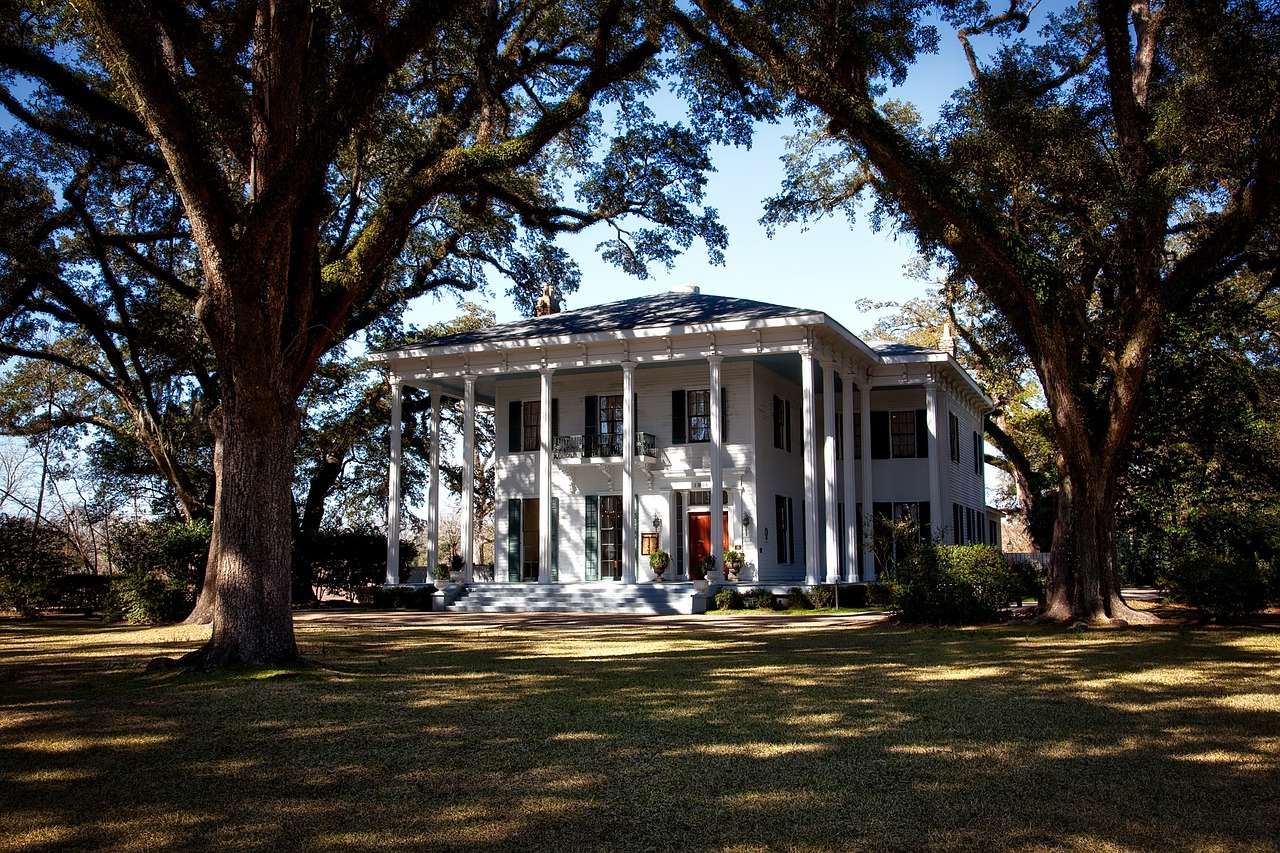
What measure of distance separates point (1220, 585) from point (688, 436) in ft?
44.0

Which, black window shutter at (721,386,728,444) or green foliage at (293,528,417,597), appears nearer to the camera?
black window shutter at (721,386,728,444)

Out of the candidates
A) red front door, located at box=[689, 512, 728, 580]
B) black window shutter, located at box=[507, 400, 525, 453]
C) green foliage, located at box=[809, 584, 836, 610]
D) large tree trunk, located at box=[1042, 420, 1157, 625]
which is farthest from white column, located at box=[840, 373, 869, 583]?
black window shutter, located at box=[507, 400, 525, 453]

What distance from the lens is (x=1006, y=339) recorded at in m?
20.1

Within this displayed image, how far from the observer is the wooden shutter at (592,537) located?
88.1ft

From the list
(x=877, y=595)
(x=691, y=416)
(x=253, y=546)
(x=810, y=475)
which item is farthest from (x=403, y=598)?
(x=253, y=546)

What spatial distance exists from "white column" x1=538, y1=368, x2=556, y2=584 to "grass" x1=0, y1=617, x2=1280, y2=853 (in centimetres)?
1278

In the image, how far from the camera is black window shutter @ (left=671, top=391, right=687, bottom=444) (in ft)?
86.7

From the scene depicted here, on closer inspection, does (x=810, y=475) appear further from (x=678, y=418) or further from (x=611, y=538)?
(x=611, y=538)

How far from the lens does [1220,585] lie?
1583cm

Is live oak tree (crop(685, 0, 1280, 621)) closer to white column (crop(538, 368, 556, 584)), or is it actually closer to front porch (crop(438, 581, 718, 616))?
front porch (crop(438, 581, 718, 616))

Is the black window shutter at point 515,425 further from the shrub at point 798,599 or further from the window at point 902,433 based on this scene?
the window at point 902,433

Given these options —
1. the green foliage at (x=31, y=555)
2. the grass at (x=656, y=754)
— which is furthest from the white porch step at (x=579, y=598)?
the grass at (x=656, y=754)

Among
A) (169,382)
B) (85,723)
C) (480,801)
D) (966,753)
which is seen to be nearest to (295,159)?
(85,723)

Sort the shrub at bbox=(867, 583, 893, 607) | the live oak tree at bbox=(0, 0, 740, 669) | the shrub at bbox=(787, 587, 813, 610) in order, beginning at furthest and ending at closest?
the shrub at bbox=(867, 583, 893, 607)
the shrub at bbox=(787, 587, 813, 610)
the live oak tree at bbox=(0, 0, 740, 669)
